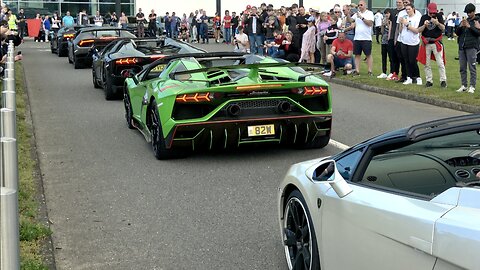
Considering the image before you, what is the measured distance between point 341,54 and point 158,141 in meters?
10.3

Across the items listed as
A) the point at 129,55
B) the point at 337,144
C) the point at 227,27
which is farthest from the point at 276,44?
the point at 227,27

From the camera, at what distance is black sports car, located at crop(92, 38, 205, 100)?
13.1 meters

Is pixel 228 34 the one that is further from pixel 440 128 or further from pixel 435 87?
pixel 440 128

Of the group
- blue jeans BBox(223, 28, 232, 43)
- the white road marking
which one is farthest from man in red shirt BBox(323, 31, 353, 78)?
blue jeans BBox(223, 28, 232, 43)

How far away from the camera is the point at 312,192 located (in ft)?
12.7

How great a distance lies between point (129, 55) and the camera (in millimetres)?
13281

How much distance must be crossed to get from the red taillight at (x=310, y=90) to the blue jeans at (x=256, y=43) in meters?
14.5

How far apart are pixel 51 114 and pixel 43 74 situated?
8.33m

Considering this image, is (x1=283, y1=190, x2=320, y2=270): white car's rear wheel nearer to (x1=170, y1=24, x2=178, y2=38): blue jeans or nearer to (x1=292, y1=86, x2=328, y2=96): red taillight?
(x1=292, y1=86, x2=328, y2=96): red taillight

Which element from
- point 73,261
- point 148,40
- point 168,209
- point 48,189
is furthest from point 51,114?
point 73,261

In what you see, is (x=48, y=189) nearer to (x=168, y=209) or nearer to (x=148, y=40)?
(x=168, y=209)

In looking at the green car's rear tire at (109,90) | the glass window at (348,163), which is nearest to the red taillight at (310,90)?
the glass window at (348,163)

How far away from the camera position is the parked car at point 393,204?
8.52 feet

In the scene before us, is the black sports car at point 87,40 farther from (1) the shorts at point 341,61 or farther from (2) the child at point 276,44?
(1) the shorts at point 341,61
